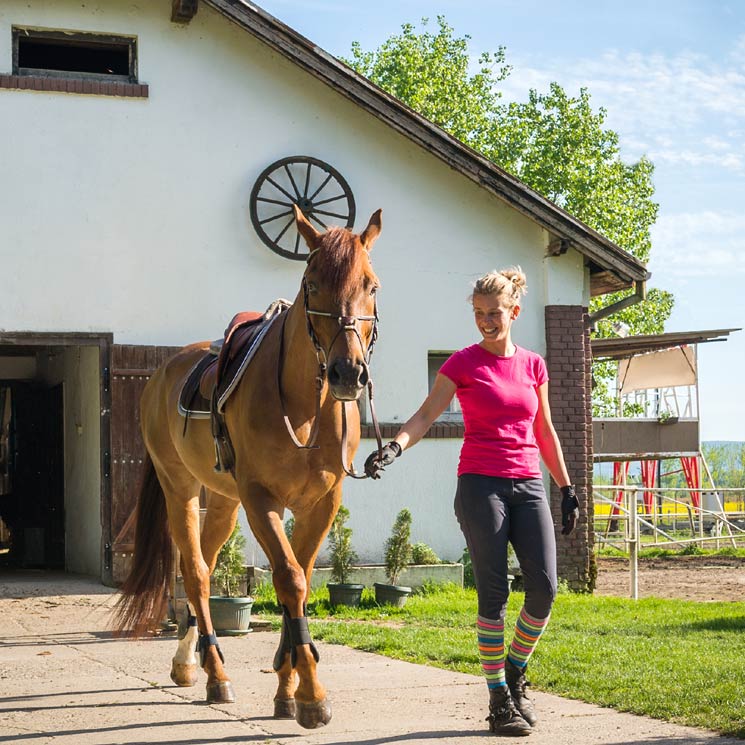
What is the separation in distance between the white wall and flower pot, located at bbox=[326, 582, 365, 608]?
163 cm

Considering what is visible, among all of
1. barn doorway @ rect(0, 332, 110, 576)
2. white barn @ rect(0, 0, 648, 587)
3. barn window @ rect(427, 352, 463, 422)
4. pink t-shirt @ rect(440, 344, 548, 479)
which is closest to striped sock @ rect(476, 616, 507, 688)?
pink t-shirt @ rect(440, 344, 548, 479)

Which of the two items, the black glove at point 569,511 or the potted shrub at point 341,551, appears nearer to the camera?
the black glove at point 569,511

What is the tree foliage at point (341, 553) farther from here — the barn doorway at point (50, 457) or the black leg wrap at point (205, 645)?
the black leg wrap at point (205, 645)

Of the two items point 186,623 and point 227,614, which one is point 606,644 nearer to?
point 227,614

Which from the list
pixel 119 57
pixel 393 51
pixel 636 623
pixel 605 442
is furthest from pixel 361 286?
pixel 393 51

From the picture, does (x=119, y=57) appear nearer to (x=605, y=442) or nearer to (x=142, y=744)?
(x=142, y=744)

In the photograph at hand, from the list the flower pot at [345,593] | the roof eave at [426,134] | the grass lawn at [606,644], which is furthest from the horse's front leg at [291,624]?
the roof eave at [426,134]

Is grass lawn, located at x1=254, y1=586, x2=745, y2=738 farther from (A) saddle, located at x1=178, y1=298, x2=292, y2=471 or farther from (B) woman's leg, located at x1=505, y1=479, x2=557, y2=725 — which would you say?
(A) saddle, located at x1=178, y1=298, x2=292, y2=471

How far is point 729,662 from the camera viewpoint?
7.30m

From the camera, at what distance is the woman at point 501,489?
5309 millimetres

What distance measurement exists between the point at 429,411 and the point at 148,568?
298 centimetres

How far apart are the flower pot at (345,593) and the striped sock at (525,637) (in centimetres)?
591

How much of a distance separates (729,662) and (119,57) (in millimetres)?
9485

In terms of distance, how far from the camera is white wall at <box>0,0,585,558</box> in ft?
39.8
